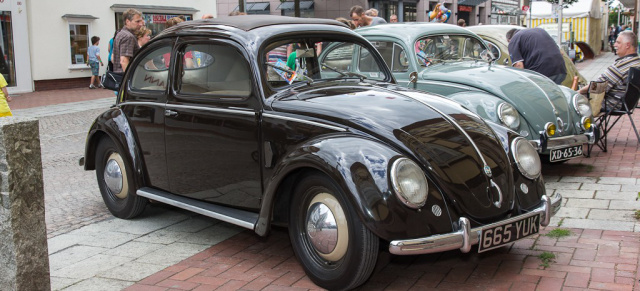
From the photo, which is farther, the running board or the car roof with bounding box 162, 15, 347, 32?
the car roof with bounding box 162, 15, 347, 32

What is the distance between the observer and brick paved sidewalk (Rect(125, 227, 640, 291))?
4.07m

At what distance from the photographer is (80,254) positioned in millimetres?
4840

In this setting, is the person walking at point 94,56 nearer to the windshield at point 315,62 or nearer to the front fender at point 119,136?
the front fender at point 119,136

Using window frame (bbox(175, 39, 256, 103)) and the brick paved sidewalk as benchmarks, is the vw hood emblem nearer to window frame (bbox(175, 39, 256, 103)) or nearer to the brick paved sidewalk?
the brick paved sidewalk

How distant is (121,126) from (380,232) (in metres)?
2.86

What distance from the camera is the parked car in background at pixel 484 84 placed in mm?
6820

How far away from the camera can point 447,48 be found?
836 centimetres

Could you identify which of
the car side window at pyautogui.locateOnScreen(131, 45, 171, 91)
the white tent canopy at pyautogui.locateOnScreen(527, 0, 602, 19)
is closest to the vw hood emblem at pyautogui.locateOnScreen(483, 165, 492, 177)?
the car side window at pyautogui.locateOnScreen(131, 45, 171, 91)

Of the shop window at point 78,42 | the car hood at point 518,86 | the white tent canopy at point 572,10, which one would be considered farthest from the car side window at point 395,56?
the white tent canopy at point 572,10

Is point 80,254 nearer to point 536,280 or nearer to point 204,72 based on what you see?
point 204,72

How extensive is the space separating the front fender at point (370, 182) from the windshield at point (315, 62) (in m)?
0.96

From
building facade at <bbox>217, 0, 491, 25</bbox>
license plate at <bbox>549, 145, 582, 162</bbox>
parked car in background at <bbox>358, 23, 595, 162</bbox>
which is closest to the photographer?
license plate at <bbox>549, 145, 582, 162</bbox>

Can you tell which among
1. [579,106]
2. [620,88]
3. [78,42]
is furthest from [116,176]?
[78,42]

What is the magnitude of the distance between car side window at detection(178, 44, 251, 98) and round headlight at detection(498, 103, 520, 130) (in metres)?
3.07
